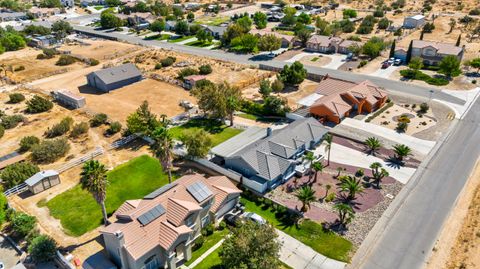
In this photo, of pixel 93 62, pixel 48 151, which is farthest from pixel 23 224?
pixel 93 62

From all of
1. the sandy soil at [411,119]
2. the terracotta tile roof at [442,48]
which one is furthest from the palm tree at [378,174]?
the terracotta tile roof at [442,48]

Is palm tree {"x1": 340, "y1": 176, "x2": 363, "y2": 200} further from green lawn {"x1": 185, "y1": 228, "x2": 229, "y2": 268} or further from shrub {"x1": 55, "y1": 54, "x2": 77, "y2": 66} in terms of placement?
shrub {"x1": 55, "y1": 54, "x2": 77, "y2": 66}

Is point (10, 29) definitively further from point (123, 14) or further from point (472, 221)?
point (472, 221)

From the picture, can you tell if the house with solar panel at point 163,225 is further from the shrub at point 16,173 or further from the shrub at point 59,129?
the shrub at point 59,129

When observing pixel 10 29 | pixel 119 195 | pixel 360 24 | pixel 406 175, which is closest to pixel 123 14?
pixel 10 29

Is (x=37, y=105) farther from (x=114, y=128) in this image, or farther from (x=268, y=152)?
(x=268, y=152)

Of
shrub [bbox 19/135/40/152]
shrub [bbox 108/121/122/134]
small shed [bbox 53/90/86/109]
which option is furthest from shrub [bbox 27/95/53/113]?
shrub [bbox 108/121/122/134]
